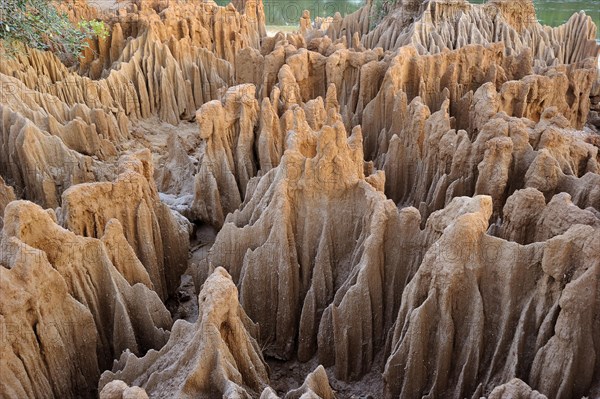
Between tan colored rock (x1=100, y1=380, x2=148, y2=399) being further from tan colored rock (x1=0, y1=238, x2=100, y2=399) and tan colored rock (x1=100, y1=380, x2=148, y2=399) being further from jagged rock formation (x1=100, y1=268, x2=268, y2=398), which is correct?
tan colored rock (x1=0, y1=238, x2=100, y2=399)

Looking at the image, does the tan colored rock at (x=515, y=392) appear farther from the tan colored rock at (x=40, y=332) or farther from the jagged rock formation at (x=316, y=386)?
the tan colored rock at (x=40, y=332)

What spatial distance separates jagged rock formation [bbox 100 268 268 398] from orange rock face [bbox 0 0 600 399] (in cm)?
2

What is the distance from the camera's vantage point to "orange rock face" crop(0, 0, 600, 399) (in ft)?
14.6

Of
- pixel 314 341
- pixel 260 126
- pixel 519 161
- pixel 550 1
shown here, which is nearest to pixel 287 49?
pixel 260 126

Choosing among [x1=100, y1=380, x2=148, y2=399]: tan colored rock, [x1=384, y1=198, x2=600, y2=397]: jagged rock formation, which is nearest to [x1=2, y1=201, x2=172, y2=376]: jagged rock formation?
[x1=100, y1=380, x2=148, y2=399]: tan colored rock

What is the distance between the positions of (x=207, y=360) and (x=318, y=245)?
237 centimetres

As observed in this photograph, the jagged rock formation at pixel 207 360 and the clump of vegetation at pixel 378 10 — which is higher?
the clump of vegetation at pixel 378 10

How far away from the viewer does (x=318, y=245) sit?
6.26 m

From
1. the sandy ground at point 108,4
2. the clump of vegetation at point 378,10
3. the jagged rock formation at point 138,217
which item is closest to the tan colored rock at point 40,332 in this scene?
the jagged rock formation at point 138,217

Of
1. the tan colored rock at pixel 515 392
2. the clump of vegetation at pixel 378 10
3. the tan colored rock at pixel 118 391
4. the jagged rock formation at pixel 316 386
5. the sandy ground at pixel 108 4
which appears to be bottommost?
the jagged rock formation at pixel 316 386

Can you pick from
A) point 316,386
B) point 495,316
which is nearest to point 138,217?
point 316,386

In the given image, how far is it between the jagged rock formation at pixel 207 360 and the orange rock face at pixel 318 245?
2 centimetres

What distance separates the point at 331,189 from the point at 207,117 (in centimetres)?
297

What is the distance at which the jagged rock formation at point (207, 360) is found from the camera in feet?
13.7
